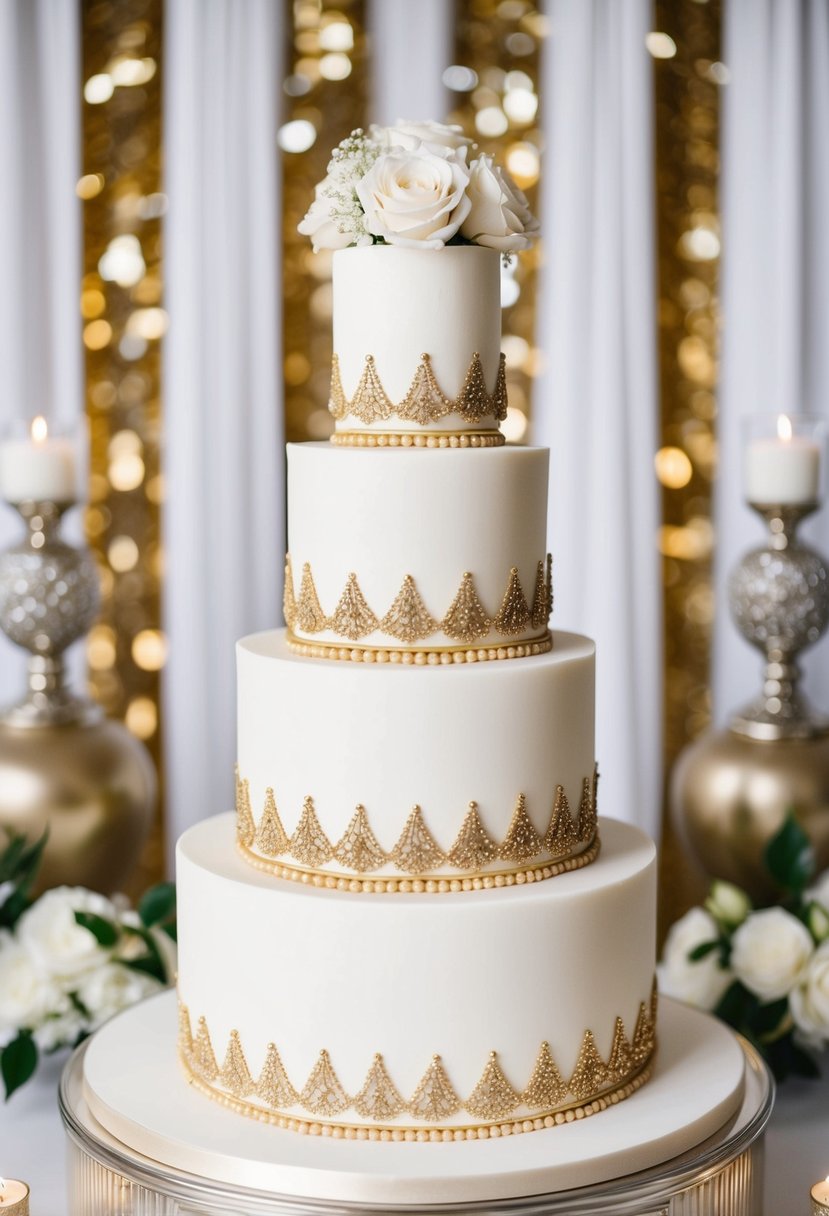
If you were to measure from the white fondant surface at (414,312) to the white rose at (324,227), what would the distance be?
0.8 inches

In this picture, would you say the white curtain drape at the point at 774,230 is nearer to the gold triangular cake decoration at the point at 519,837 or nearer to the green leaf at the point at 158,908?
the green leaf at the point at 158,908

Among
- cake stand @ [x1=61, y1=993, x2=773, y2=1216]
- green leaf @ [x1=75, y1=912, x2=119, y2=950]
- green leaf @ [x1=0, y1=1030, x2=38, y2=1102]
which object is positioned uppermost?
green leaf @ [x1=75, y1=912, x2=119, y2=950]

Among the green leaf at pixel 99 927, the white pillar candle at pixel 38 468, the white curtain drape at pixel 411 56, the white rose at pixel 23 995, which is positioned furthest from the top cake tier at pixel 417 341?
the white curtain drape at pixel 411 56

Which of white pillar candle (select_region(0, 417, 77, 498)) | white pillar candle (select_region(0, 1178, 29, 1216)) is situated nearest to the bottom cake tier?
white pillar candle (select_region(0, 1178, 29, 1216))

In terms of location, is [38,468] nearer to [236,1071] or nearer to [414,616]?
[414,616]

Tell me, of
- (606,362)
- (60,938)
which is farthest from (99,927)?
(606,362)

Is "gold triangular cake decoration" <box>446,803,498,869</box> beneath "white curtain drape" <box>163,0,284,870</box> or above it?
beneath

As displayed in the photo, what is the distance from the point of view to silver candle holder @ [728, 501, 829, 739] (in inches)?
117

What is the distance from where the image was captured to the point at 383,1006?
5.52ft

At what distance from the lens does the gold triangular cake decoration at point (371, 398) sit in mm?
1811

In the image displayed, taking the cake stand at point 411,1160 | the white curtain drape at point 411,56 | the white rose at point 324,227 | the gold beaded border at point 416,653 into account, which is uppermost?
the white curtain drape at point 411,56

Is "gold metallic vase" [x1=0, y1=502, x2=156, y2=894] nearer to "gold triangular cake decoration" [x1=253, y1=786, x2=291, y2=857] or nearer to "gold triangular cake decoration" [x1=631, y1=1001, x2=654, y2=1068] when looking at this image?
"gold triangular cake decoration" [x1=253, y1=786, x2=291, y2=857]

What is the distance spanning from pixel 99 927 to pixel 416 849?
0.90 meters

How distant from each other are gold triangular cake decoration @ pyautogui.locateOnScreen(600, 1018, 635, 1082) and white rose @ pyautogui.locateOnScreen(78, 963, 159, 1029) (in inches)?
35.7
